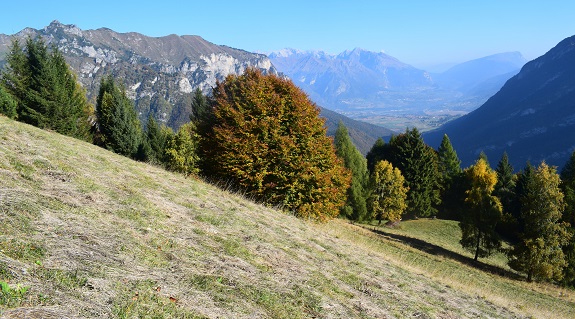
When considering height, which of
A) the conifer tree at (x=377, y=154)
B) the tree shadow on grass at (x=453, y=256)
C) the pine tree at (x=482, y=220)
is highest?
the conifer tree at (x=377, y=154)

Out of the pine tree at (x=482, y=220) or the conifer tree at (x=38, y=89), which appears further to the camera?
the pine tree at (x=482, y=220)

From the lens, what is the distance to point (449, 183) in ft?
224

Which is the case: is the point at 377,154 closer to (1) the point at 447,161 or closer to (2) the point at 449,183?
(1) the point at 447,161

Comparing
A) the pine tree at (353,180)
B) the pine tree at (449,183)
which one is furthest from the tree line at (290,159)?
the pine tree at (449,183)

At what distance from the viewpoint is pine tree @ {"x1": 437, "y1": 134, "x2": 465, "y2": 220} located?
67.0m

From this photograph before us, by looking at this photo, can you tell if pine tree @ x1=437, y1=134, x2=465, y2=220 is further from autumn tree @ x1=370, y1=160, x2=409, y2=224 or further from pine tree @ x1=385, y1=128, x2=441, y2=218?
autumn tree @ x1=370, y1=160, x2=409, y2=224

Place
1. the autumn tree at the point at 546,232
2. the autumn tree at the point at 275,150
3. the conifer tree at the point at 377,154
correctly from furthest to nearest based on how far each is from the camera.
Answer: the conifer tree at the point at 377,154, the autumn tree at the point at 546,232, the autumn tree at the point at 275,150

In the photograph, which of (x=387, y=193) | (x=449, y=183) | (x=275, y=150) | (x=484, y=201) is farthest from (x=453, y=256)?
(x=449, y=183)

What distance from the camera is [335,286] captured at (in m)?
8.56

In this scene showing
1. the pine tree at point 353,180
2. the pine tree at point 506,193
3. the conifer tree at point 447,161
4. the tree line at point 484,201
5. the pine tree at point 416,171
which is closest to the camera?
the tree line at point 484,201

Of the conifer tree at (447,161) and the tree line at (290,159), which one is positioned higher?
the conifer tree at (447,161)

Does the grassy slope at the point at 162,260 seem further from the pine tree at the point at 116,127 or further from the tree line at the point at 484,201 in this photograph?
the pine tree at the point at 116,127

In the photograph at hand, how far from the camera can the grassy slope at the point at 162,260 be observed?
5082 mm

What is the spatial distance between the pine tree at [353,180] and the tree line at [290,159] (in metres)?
0.17
